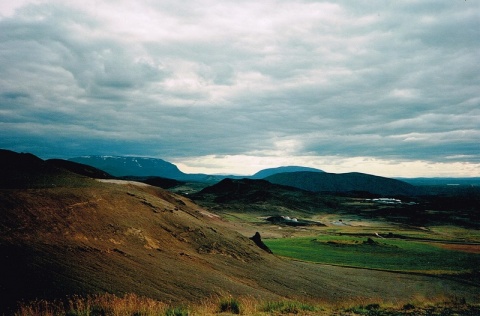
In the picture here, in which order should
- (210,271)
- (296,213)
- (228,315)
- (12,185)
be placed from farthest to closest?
(296,213) < (12,185) < (210,271) < (228,315)

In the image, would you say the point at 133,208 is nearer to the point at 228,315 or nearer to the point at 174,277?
the point at 174,277

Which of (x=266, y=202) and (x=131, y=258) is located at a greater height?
(x=131, y=258)

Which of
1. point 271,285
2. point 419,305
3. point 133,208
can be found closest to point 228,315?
point 419,305

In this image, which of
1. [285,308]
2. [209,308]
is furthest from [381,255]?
[209,308]

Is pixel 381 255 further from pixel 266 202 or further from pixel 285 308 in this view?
pixel 266 202

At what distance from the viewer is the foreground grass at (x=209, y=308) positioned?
11.8 meters

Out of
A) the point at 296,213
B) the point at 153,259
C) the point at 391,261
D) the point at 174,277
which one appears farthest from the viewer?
the point at 296,213

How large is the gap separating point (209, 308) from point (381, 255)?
4671 cm

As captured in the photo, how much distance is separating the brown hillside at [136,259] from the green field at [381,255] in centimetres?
782

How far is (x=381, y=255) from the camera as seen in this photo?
5403 cm

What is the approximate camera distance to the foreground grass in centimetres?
1182

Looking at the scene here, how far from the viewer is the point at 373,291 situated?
30.8m

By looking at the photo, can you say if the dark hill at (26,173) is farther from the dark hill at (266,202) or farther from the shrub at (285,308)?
the dark hill at (266,202)

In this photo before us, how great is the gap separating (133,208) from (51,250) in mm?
11183
